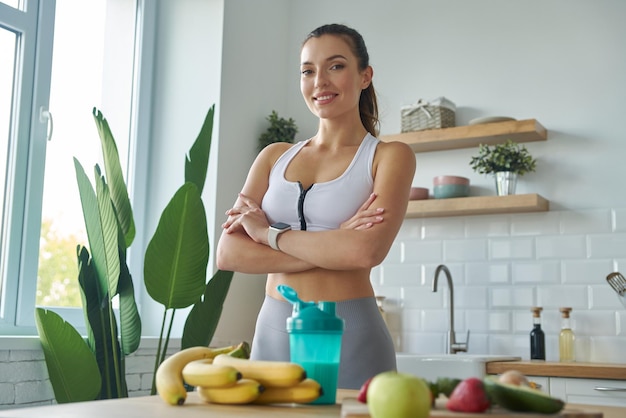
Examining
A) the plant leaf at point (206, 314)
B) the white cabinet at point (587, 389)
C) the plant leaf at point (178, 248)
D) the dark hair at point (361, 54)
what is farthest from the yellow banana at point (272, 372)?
the white cabinet at point (587, 389)

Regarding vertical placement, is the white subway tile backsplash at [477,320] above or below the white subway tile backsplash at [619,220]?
below

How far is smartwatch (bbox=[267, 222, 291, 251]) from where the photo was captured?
5.96 feet

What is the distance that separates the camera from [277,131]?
4195 mm

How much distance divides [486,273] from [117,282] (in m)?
1.86

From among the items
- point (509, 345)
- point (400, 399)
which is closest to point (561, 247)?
point (509, 345)

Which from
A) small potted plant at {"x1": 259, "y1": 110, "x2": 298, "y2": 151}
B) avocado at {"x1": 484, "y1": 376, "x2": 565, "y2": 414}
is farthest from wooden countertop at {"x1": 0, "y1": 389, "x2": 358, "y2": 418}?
small potted plant at {"x1": 259, "y1": 110, "x2": 298, "y2": 151}

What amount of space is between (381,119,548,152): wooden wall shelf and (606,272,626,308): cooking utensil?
2.46 ft

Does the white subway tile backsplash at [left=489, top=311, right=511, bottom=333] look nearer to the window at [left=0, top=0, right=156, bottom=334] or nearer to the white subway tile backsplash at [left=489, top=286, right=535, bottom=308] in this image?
the white subway tile backsplash at [left=489, top=286, right=535, bottom=308]

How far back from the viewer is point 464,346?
3.60 m

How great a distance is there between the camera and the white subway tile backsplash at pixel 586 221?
3.54m

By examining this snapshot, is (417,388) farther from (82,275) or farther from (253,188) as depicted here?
(82,275)

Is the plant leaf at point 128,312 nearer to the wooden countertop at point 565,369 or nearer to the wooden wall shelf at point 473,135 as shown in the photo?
the wooden countertop at point 565,369

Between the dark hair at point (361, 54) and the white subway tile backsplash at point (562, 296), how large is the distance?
6.10 feet

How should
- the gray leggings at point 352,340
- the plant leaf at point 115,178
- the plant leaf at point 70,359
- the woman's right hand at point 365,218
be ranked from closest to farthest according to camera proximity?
the gray leggings at point 352,340
the woman's right hand at point 365,218
the plant leaf at point 70,359
the plant leaf at point 115,178
